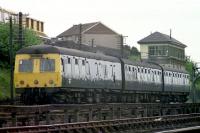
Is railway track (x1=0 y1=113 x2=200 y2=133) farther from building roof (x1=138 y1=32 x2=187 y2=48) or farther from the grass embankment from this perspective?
building roof (x1=138 y1=32 x2=187 y2=48)

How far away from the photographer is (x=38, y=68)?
95.3ft

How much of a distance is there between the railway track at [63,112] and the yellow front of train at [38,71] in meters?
2.64

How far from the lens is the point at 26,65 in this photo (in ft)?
96.3

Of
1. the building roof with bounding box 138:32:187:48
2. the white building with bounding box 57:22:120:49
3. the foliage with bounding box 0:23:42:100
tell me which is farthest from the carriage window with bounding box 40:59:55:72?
the building roof with bounding box 138:32:187:48

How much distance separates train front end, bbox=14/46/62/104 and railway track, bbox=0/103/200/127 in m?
2.58

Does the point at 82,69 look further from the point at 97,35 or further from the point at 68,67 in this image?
the point at 97,35

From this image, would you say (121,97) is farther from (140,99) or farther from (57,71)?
(57,71)

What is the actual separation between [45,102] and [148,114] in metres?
5.95

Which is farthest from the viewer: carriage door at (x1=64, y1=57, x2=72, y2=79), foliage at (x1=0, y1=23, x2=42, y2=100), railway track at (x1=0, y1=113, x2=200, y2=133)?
foliage at (x1=0, y1=23, x2=42, y2=100)

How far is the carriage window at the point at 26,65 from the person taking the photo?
2922cm

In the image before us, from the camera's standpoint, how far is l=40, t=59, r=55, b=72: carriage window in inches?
1128

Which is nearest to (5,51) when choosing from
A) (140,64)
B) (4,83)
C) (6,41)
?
(6,41)

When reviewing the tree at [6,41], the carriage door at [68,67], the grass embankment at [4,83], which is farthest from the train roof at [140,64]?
the tree at [6,41]

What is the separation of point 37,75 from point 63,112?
6.39 metres
